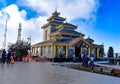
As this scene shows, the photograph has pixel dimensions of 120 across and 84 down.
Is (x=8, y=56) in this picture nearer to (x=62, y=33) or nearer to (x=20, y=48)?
(x=20, y=48)

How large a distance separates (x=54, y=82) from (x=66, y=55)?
2991 centimetres

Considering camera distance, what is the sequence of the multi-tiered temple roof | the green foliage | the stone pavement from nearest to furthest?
the stone pavement < the multi-tiered temple roof < the green foliage

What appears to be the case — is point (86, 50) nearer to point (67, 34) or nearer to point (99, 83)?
point (67, 34)

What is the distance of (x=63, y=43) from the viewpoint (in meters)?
41.4

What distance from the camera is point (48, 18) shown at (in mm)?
53719

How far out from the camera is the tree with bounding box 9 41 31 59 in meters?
43.2

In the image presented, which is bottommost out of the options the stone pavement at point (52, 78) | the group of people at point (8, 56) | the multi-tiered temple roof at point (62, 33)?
the stone pavement at point (52, 78)

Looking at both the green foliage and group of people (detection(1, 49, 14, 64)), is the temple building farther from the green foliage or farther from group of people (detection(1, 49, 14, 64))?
group of people (detection(1, 49, 14, 64))

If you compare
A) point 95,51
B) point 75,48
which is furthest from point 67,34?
point 95,51

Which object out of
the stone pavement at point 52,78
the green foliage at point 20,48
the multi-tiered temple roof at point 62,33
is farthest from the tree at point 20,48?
the stone pavement at point 52,78

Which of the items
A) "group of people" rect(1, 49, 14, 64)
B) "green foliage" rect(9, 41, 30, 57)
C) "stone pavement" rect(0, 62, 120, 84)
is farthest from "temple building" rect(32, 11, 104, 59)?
"stone pavement" rect(0, 62, 120, 84)

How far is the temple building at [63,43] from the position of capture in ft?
137

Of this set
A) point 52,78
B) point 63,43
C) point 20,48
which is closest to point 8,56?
point 20,48

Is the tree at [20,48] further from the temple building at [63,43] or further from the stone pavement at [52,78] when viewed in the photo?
the stone pavement at [52,78]
